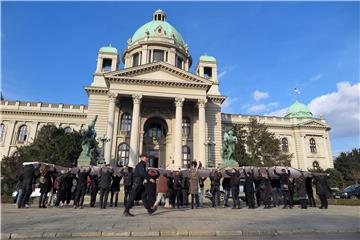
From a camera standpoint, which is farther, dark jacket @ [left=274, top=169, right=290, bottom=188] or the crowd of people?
dark jacket @ [left=274, top=169, right=290, bottom=188]

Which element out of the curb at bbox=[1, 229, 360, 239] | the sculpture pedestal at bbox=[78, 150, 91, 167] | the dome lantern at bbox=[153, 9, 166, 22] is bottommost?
the curb at bbox=[1, 229, 360, 239]

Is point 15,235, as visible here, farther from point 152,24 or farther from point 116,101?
point 152,24

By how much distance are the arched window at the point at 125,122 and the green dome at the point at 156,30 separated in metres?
16.8

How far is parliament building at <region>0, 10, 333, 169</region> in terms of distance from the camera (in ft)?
105

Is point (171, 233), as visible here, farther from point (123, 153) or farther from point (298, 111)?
point (298, 111)

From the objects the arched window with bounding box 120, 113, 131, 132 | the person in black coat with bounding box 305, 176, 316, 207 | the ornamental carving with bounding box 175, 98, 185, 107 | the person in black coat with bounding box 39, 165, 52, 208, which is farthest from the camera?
the arched window with bounding box 120, 113, 131, 132

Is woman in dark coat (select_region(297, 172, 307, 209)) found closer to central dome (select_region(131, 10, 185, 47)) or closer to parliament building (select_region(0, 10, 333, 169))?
parliament building (select_region(0, 10, 333, 169))

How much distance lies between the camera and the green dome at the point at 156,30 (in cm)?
4641

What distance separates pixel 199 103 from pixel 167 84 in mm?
4447

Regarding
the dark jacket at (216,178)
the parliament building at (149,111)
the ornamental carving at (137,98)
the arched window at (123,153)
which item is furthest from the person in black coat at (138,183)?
the arched window at (123,153)

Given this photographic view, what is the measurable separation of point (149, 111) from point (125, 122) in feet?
10.9

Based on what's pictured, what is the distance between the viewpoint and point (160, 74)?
111ft

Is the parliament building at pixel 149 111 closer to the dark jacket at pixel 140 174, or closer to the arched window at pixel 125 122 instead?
the arched window at pixel 125 122

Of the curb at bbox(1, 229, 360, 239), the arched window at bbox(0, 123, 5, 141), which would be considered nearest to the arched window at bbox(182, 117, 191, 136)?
the arched window at bbox(0, 123, 5, 141)
